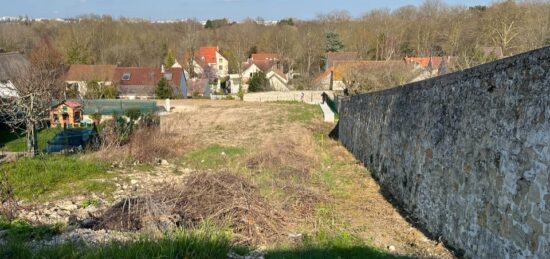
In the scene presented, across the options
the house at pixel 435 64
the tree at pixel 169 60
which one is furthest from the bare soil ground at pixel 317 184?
the tree at pixel 169 60

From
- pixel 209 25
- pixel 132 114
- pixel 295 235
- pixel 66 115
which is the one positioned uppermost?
pixel 209 25

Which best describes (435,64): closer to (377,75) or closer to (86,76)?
(377,75)

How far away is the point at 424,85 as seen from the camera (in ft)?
25.3

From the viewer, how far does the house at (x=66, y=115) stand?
25.6 m

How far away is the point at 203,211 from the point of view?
7.19m

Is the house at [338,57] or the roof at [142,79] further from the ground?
the house at [338,57]

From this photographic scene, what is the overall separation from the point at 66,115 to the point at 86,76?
20879 mm

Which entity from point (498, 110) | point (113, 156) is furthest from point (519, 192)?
point (113, 156)

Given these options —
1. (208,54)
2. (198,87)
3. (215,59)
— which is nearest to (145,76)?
(198,87)

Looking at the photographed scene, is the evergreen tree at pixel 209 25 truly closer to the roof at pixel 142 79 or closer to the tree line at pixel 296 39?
the tree line at pixel 296 39

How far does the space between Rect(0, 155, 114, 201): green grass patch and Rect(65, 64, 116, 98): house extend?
107ft

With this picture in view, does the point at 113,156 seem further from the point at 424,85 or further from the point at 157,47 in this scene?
the point at 157,47

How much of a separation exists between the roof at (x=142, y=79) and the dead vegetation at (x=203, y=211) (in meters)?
39.1

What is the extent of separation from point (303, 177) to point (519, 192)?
22.4ft
